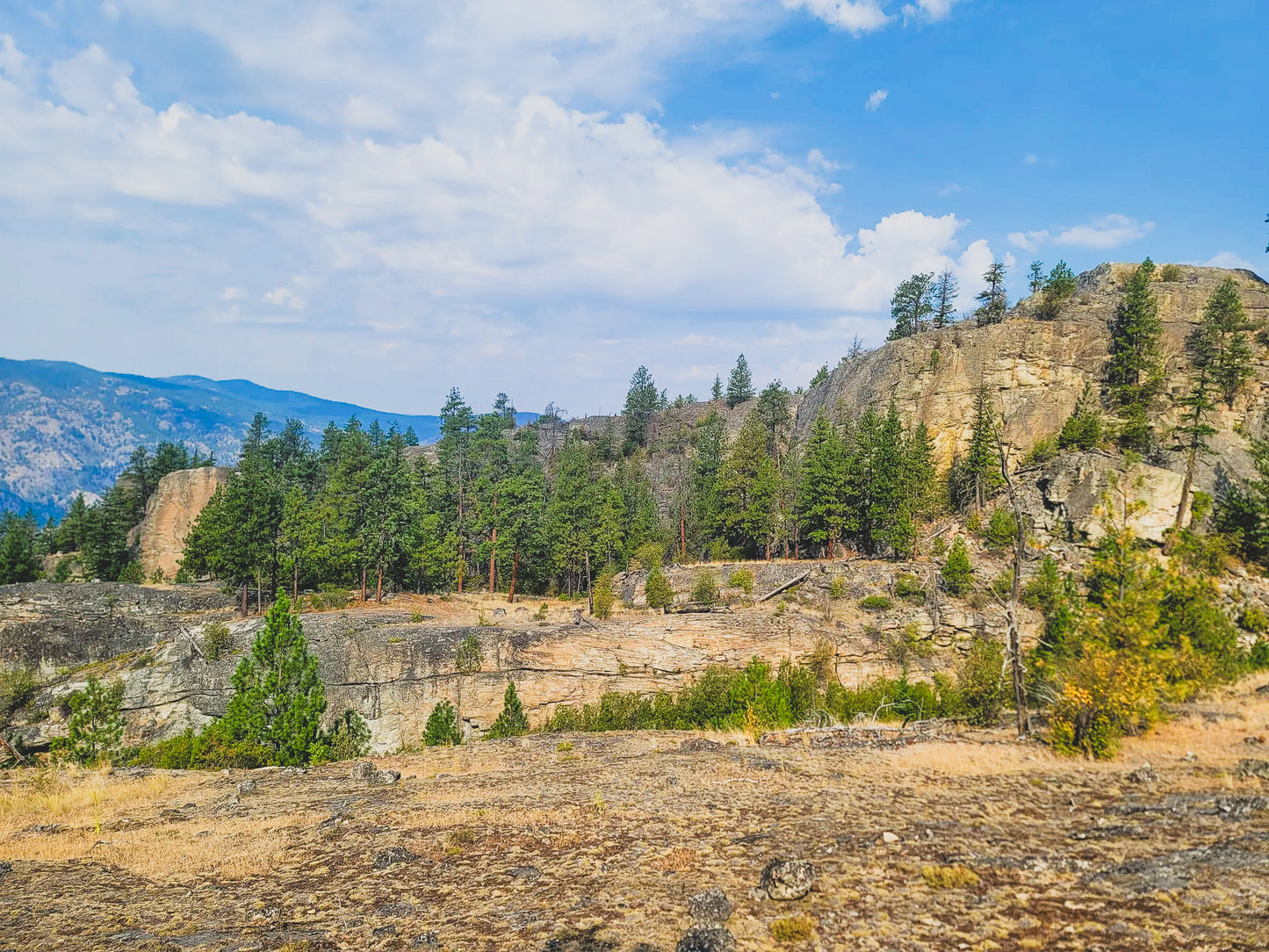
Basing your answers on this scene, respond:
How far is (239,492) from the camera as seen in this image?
47750 millimetres

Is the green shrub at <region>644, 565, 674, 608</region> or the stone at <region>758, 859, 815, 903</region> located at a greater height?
the stone at <region>758, 859, 815, 903</region>

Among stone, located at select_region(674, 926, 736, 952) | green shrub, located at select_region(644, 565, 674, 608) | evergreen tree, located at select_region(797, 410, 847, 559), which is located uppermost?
evergreen tree, located at select_region(797, 410, 847, 559)

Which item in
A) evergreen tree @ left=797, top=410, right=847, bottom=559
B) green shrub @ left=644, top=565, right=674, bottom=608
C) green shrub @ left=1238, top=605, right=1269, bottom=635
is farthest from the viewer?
evergreen tree @ left=797, top=410, right=847, bottom=559

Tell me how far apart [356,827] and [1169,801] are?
15.9m

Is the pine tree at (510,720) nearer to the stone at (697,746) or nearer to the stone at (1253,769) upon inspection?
the stone at (697,746)

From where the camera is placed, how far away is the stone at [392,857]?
37.7 feet

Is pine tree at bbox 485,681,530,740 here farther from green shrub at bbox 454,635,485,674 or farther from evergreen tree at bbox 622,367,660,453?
evergreen tree at bbox 622,367,660,453

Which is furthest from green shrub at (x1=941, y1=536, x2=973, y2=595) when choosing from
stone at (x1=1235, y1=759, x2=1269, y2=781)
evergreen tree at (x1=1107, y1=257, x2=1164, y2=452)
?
stone at (x1=1235, y1=759, x2=1269, y2=781)

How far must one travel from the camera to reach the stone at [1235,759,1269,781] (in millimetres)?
13125

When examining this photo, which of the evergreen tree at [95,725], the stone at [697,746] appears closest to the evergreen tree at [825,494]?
the stone at [697,746]

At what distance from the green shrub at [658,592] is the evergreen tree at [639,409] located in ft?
195

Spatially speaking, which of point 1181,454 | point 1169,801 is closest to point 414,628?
point 1169,801

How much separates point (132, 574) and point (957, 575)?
74.2 meters

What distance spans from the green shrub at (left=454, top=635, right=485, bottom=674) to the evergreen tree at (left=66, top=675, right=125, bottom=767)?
14882mm
